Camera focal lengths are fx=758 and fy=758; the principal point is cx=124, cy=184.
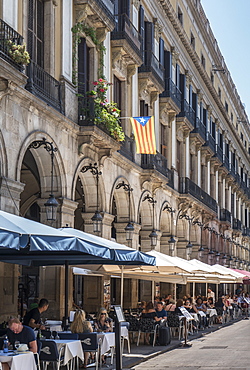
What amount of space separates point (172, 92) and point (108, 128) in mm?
13443

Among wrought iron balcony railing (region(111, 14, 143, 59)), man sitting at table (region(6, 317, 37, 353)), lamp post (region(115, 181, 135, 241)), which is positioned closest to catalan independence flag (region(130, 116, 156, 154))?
lamp post (region(115, 181, 135, 241))

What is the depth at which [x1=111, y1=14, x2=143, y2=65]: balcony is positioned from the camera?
27547mm

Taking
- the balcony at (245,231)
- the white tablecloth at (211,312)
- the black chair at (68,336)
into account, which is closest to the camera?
the black chair at (68,336)

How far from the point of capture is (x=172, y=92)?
37.4m

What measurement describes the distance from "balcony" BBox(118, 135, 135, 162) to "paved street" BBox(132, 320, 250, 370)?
7.50 meters

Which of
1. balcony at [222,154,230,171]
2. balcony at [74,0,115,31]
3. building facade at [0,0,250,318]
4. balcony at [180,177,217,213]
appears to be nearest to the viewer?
building facade at [0,0,250,318]

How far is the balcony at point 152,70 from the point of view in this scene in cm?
3184

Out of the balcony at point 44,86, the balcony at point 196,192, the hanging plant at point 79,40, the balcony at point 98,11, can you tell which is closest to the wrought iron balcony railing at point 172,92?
the balcony at point 196,192

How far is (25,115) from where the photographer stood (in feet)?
63.8

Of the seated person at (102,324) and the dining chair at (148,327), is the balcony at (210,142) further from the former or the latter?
the seated person at (102,324)

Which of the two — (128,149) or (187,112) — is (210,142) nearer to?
(187,112)

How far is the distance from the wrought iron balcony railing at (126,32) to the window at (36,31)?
233 inches

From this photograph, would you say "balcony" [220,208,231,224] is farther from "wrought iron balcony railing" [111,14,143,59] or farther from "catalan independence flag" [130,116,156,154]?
"catalan independence flag" [130,116,156,154]

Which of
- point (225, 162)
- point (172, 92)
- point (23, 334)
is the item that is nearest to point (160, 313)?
point (23, 334)
